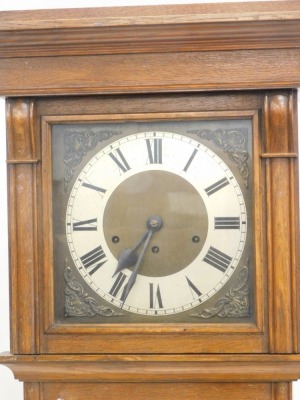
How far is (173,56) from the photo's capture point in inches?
83.0

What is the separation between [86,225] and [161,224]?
0.15 m

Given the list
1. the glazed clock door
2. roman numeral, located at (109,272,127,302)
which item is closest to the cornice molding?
the glazed clock door

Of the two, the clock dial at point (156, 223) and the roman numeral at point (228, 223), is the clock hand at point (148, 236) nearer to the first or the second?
the clock dial at point (156, 223)

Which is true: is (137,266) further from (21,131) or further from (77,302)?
(21,131)

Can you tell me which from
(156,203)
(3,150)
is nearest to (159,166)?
(156,203)

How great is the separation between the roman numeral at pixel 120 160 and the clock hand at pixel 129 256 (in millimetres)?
136

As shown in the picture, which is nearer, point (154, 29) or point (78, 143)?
point (154, 29)

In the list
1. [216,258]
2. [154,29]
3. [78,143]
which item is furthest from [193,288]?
[154,29]

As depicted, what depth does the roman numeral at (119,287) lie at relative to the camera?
2166mm

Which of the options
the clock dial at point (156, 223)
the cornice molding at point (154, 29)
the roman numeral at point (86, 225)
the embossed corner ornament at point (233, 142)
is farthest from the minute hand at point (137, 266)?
the cornice molding at point (154, 29)

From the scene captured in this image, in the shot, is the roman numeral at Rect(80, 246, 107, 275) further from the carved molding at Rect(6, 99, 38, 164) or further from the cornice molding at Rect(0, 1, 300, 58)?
the cornice molding at Rect(0, 1, 300, 58)

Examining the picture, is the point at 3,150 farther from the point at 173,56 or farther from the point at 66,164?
the point at 173,56

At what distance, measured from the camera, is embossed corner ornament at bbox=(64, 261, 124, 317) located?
218cm

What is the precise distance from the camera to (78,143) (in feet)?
7.17
